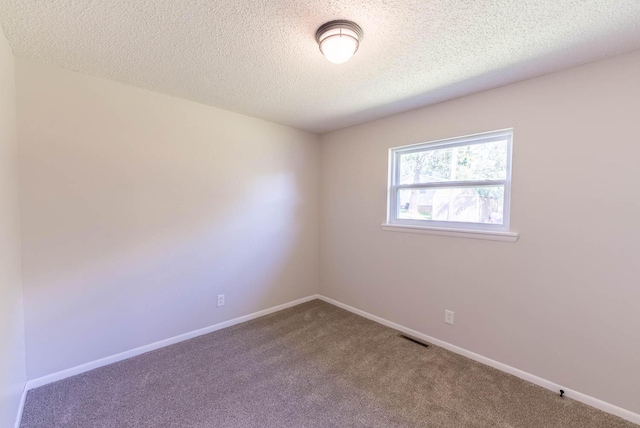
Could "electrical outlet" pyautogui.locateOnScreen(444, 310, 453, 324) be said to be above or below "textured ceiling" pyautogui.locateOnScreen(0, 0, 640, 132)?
below

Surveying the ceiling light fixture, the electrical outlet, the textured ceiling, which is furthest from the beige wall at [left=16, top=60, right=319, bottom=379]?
the electrical outlet

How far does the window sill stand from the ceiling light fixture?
69.9 inches

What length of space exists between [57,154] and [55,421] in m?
1.77

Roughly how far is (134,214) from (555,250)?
3.34 m

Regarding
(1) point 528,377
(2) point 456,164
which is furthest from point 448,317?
(2) point 456,164

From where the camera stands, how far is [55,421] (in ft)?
5.45

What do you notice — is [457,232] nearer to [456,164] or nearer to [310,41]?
[456,164]

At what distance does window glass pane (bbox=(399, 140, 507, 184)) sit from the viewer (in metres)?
2.33

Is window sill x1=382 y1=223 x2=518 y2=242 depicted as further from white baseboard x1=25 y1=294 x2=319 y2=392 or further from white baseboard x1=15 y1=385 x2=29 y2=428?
white baseboard x1=15 y1=385 x2=29 y2=428

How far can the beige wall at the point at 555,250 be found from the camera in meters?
1.72

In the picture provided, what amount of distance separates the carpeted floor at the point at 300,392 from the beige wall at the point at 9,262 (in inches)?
14.5

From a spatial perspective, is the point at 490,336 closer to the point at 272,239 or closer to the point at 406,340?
the point at 406,340

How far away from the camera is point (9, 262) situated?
154cm

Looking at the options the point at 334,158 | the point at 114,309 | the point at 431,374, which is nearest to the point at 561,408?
the point at 431,374
